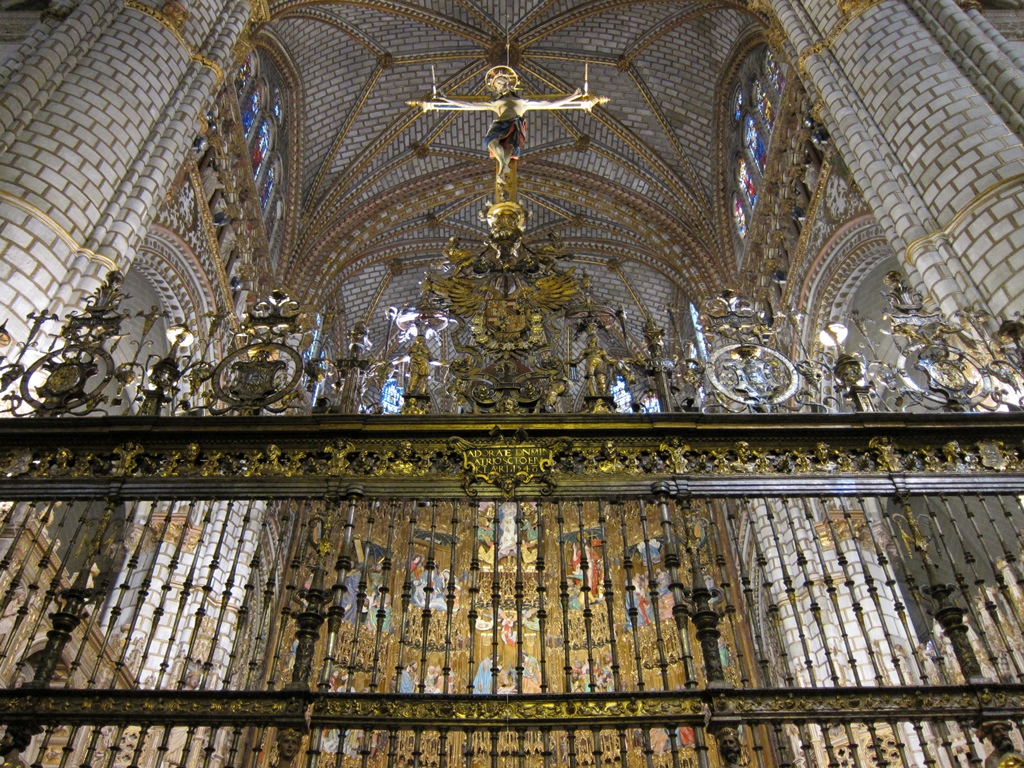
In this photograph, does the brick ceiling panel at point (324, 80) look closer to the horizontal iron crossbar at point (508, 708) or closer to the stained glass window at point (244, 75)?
the stained glass window at point (244, 75)

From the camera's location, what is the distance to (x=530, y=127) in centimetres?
1803

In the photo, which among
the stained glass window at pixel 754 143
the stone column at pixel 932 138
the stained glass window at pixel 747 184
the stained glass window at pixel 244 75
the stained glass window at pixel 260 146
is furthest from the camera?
the stained glass window at pixel 747 184

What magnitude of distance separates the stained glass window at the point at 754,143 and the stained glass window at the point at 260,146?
335 inches

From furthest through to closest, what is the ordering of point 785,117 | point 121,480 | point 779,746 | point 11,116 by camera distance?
1. point 785,117
2. point 11,116
3. point 121,480
4. point 779,746

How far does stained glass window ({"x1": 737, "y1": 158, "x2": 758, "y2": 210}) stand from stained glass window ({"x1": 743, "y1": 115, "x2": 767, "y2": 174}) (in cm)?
40

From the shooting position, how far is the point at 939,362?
5582 mm

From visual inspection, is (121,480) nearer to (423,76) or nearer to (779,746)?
(779,746)

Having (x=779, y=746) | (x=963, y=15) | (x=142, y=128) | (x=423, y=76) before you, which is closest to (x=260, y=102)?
(x=423, y=76)

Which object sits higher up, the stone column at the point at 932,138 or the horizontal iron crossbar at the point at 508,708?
the stone column at the point at 932,138

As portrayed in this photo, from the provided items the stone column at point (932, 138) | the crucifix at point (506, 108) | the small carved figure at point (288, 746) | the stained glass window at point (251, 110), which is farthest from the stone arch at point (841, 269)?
the small carved figure at point (288, 746)

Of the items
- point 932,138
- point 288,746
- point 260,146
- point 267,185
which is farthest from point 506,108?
point 267,185

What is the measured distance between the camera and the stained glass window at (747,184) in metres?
15.2

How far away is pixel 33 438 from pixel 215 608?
23.0 feet

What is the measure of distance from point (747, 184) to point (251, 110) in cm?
865
